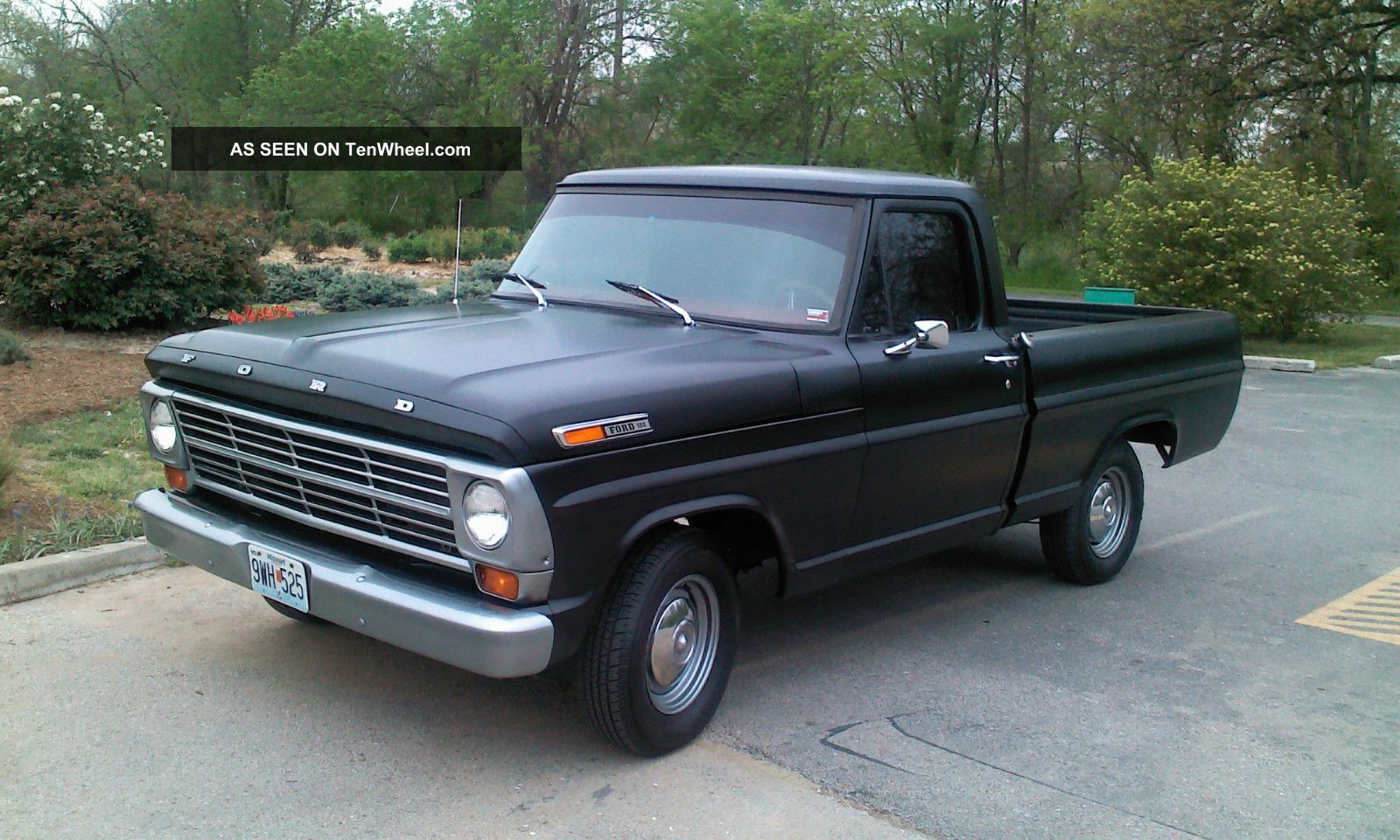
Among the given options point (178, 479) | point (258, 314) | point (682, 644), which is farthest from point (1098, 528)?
point (258, 314)

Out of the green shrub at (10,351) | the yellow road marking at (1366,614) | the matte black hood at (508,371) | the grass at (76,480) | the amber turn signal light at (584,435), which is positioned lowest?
the yellow road marking at (1366,614)

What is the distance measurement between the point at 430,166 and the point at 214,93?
1082 cm

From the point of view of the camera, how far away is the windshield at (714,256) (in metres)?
5.06

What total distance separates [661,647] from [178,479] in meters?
2.10

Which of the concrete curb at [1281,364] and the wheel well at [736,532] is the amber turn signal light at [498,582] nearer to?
the wheel well at [736,532]

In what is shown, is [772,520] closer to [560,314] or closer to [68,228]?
[560,314]

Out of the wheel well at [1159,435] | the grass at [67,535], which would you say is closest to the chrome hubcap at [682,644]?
the grass at [67,535]

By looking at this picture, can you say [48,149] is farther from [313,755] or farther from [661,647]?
[661,647]

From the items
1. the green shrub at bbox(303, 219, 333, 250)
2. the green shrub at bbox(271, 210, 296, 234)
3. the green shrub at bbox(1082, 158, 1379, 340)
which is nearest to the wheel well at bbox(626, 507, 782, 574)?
the green shrub at bbox(1082, 158, 1379, 340)

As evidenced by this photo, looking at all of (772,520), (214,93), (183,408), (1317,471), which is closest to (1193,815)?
(772,520)

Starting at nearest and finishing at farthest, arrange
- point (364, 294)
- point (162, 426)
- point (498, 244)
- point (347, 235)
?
point (162, 426) → point (364, 294) → point (498, 244) → point (347, 235)

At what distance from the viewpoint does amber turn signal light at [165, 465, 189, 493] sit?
4898mm

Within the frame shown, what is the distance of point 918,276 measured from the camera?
5.45 m

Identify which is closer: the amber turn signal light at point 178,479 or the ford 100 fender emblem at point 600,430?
the ford 100 fender emblem at point 600,430
